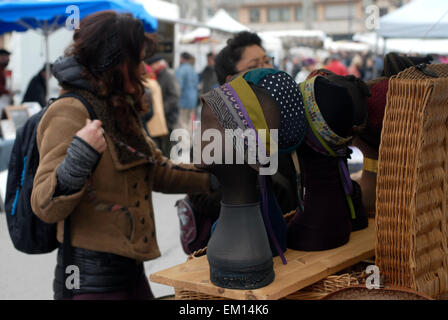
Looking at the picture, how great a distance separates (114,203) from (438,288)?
1.04m

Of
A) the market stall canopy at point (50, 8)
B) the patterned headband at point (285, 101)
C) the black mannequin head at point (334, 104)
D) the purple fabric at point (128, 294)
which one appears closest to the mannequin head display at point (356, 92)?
the black mannequin head at point (334, 104)

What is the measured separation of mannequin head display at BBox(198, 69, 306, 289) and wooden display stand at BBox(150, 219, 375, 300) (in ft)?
0.08

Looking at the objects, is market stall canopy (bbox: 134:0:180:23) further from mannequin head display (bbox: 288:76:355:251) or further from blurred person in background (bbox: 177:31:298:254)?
mannequin head display (bbox: 288:76:355:251)

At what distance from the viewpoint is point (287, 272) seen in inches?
47.8

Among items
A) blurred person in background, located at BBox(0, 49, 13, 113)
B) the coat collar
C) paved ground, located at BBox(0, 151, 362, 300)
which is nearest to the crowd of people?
paved ground, located at BBox(0, 151, 362, 300)

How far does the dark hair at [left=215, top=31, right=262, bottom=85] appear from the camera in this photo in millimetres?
2434

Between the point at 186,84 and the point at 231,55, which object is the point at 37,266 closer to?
the point at 231,55

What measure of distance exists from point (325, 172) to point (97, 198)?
809 millimetres

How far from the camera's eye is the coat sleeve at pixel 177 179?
2.03 meters

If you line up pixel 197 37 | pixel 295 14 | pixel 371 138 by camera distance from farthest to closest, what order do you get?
pixel 295 14 < pixel 197 37 < pixel 371 138

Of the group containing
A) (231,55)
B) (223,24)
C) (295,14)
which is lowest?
(231,55)

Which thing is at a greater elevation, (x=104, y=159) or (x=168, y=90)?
(x=104, y=159)

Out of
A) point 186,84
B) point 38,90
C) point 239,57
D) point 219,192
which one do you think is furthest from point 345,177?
point 186,84
